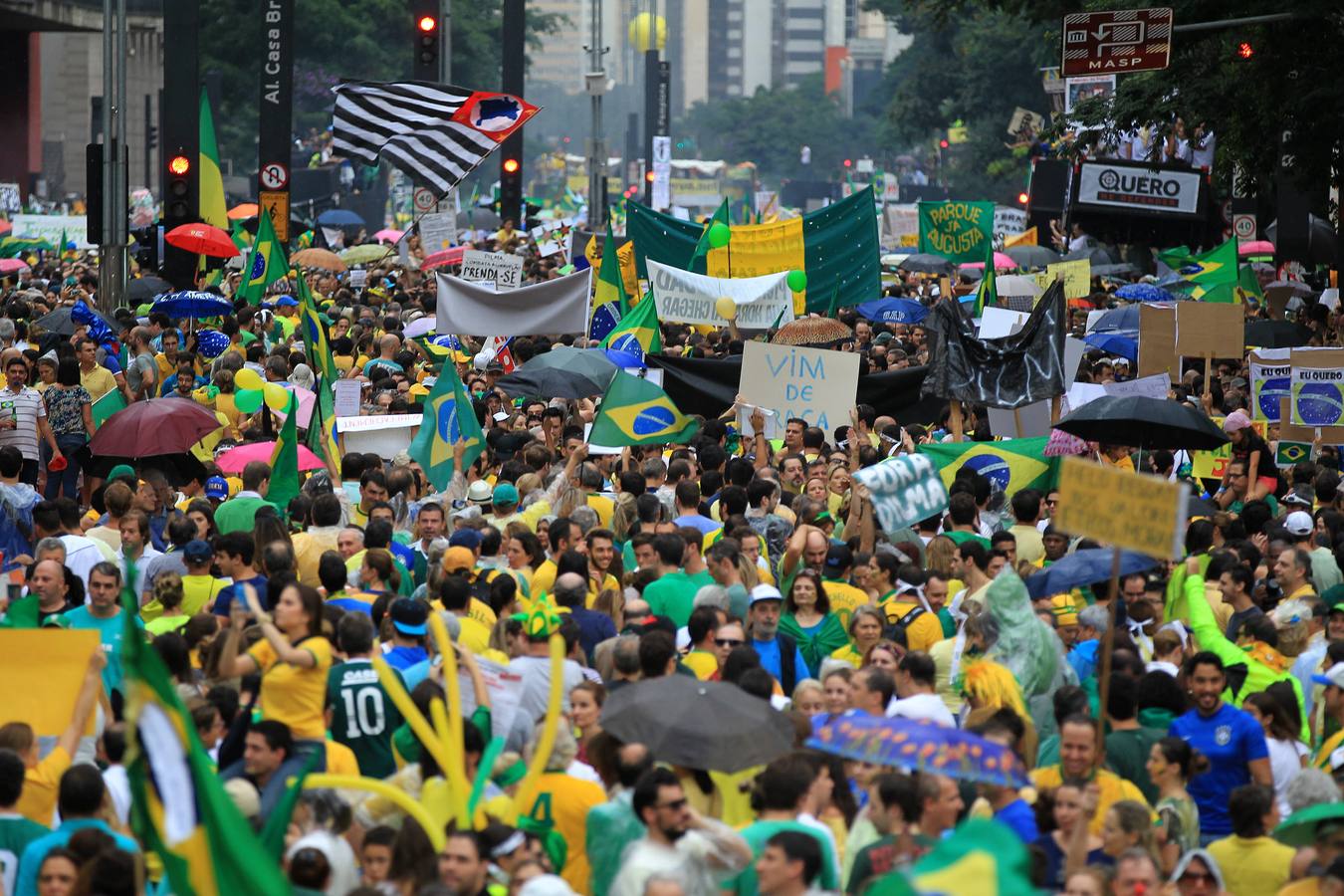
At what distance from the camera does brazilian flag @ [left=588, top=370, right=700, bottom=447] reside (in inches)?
524

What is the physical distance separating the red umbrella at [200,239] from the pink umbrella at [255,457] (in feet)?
43.2

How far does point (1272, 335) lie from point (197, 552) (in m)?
14.7

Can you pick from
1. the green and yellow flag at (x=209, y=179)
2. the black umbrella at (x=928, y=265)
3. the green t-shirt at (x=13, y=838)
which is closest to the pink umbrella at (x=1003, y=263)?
the black umbrella at (x=928, y=265)

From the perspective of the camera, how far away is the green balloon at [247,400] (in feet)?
48.6

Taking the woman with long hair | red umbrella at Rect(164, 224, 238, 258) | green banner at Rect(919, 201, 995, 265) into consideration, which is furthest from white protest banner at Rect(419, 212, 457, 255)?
the woman with long hair

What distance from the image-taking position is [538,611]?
835 cm

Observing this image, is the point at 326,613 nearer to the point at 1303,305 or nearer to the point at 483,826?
the point at 483,826

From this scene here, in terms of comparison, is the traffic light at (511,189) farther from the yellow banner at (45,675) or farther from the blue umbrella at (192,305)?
the yellow banner at (45,675)

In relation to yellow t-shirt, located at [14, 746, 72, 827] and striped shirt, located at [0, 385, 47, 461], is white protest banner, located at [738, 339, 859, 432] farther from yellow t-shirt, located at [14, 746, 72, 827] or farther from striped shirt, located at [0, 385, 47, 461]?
yellow t-shirt, located at [14, 746, 72, 827]

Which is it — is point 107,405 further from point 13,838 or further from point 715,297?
point 13,838

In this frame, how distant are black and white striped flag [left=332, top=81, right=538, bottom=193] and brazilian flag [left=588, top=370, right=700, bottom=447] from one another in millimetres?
11151

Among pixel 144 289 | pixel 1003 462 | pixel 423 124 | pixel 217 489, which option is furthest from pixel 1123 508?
pixel 144 289

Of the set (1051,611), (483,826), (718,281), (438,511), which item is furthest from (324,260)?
(483,826)

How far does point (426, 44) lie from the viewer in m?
33.7
